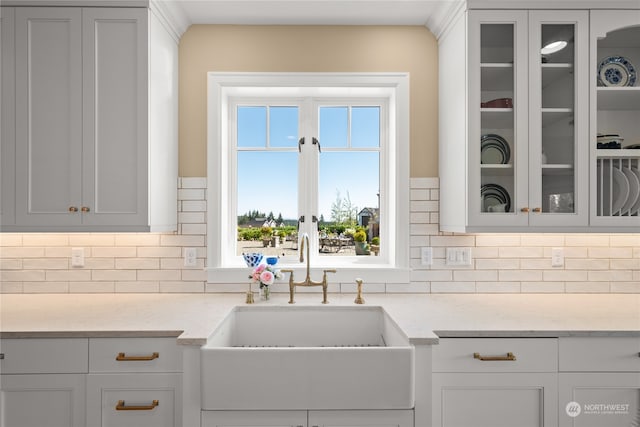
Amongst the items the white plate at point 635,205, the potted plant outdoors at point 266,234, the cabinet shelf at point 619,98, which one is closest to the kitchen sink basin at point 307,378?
the potted plant outdoors at point 266,234

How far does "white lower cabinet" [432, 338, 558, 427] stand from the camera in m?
1.56

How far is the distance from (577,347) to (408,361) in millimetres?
736

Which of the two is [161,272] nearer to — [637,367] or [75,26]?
[75,26]

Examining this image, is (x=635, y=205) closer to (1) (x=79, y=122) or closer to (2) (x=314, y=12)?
(2) (x=314, y=12)

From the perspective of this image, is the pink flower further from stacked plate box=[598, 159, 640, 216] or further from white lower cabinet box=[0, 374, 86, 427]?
stacked plate box=[598, 159, 640, 216]

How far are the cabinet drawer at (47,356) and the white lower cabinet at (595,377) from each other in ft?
6.53

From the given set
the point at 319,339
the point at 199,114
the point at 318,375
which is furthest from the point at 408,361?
the point at 199,114

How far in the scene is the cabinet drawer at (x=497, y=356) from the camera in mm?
1562

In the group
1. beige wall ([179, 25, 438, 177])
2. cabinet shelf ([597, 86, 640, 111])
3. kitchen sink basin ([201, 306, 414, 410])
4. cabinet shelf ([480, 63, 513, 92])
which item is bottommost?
kitchen sink basin ([201, 306, 414, 410])

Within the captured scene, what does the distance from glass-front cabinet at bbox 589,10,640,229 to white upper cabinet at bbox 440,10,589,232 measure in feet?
0.19

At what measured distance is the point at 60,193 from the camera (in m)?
1.88

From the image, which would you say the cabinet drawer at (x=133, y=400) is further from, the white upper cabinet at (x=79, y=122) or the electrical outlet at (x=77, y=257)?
the electrical outlet at (x=77, y=257)

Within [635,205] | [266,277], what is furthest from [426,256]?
[635,205]

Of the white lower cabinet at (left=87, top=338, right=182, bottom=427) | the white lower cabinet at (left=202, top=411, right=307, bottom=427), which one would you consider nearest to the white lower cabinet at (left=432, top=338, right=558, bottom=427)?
the white lower cabinet at (left=202, top=411, right=307, bottom=427)
